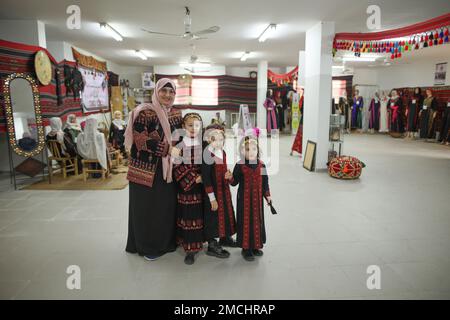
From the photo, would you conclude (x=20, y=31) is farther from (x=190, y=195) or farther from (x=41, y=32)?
(x=190, y=195)

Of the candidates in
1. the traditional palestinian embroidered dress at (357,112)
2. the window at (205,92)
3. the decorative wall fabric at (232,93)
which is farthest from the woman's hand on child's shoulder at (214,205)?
the traditional palestinian embroidered dress at (357,112)

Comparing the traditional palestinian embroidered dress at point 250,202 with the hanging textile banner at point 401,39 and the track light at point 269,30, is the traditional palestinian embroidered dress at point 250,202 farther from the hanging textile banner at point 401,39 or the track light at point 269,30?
the track light at point 269,30

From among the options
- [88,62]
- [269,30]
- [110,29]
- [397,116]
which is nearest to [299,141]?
[269,30]

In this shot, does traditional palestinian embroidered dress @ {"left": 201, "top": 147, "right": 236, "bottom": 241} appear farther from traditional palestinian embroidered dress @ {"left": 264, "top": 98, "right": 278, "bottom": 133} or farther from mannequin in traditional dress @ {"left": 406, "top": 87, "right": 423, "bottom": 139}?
mannequin in traditional dress @ {"left": 406, "top": 87, "right": 423, "bottom": 139}

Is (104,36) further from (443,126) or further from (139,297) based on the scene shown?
(443,126)

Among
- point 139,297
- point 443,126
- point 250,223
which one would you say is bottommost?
point 139,297

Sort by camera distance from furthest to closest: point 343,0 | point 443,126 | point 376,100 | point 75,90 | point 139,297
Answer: point 376,100
point 443,126
point 75,90
point 343,0
point 139,297

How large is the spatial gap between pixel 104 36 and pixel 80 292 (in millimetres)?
6013

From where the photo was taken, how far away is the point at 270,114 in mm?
10984

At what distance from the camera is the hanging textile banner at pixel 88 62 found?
761cm

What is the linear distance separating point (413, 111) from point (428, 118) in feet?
2.27

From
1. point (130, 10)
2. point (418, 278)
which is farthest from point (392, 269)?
point (130, 10)

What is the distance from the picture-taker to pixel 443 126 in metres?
9.09

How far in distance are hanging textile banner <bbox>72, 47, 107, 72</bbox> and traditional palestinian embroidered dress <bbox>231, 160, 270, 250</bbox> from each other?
7041mm
